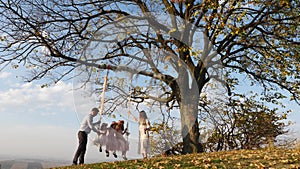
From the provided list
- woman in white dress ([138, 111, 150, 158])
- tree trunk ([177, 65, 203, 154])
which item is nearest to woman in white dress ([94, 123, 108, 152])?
woman in white dress ([138, 111, 150, 158])

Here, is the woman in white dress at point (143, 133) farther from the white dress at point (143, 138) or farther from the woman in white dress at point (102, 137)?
the woman in white dress at point (102, 137)

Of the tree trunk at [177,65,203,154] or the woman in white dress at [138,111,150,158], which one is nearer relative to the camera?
the woman in white dress at [138,111,150,158]

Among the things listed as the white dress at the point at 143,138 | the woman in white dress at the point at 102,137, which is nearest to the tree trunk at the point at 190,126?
the white dress at the point at 143,138

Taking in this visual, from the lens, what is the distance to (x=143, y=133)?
680 cm

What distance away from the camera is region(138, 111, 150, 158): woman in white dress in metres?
6.51

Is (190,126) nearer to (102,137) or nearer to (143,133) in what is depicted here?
(143,133)

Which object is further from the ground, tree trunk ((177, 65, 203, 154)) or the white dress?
tree trunk ((177, 65, 203, 154))

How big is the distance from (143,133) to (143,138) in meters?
0.23

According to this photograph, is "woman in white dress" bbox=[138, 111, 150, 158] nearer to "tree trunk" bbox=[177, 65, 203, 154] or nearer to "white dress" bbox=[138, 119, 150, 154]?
"white dress" bbox=[138, 119, 150, 154]

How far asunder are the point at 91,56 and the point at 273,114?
1348cm

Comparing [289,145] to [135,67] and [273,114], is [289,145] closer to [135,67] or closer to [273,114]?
[273,114]

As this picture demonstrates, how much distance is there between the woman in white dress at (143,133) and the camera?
256 inches

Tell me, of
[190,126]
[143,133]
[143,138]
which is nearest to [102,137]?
[143,133]

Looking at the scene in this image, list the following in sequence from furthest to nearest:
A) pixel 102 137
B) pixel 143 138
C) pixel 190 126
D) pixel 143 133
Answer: pixel 190 126 < pixel 143 138 < pixel 143 133 < pixel 102 137
